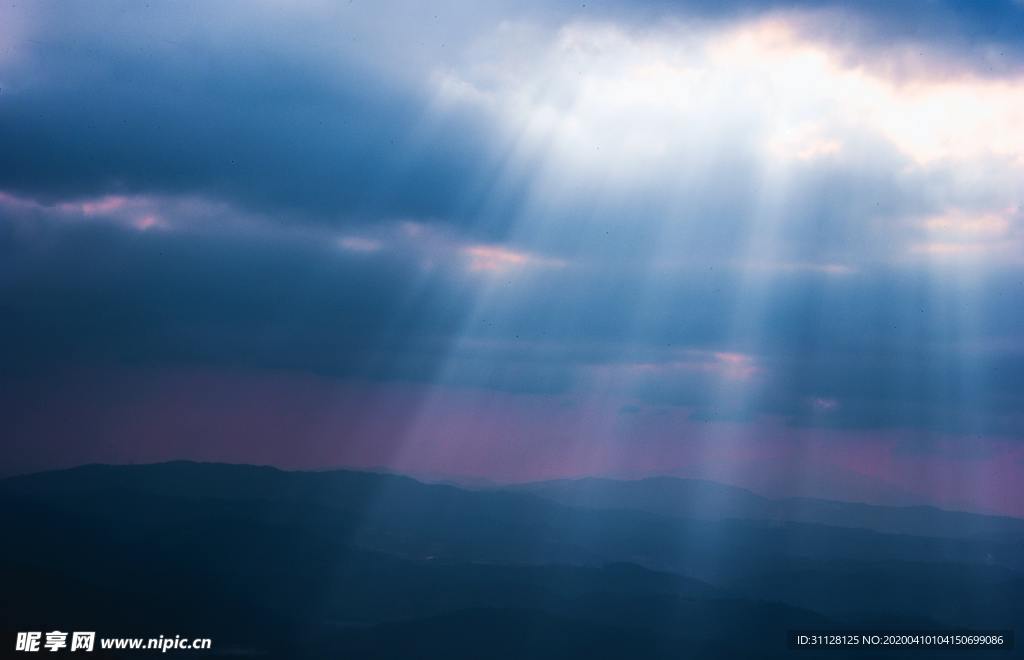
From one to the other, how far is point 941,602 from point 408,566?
97204mm

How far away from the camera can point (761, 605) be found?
428ft

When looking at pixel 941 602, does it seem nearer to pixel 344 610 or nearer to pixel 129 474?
pixel 344 610

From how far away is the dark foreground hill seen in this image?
107000 millimetres

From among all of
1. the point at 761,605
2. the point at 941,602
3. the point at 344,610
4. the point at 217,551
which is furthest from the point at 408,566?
the point at 941,602

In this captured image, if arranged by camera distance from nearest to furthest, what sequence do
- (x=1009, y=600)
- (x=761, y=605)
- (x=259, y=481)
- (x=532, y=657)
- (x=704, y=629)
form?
(x=532, y=657), (x=704, y=629), (x=761, y=605), (x=1009, y=600), (x=259, y=481)

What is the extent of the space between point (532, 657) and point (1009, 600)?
307ft

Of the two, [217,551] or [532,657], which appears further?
[217,551]

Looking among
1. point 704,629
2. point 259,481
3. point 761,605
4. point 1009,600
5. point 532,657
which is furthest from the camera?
point 259,481

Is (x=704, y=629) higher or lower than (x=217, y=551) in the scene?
lower

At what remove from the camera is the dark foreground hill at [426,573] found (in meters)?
107

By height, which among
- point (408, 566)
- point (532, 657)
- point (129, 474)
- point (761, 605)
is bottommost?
point (532, 657)

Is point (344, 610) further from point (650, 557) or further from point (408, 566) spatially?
point (650, 557)

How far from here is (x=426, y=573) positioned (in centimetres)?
13738

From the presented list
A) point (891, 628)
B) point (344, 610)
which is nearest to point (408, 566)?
point (344, 610)
